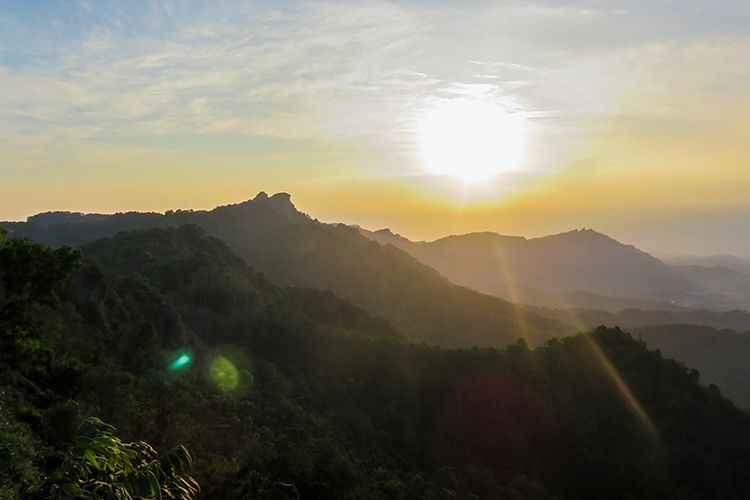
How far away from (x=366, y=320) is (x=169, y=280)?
99.9 feet

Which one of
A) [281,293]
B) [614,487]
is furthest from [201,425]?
[281,293]

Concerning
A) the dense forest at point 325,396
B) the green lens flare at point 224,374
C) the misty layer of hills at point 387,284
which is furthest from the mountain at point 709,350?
the green lens flare at point 224,374

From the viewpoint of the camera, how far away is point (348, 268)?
5276 inches

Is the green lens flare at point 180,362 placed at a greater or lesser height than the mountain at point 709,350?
greater

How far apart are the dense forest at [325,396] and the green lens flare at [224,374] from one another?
0.25 m

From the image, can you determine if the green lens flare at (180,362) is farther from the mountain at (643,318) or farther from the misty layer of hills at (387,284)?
the mountain at (643,318)

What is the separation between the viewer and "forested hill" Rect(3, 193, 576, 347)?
108 meters

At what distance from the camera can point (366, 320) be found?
85625 mm

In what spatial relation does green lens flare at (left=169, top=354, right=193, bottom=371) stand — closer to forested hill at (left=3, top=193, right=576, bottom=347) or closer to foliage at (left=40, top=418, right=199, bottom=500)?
foliage at (left=40, top=418, right=199, bottom=500)

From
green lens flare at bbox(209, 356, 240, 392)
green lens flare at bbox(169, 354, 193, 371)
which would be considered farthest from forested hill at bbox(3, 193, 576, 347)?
green lens flare at bbox(169, 354, 193, 371)

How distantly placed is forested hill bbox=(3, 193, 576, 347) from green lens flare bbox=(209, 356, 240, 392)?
47.1 metres

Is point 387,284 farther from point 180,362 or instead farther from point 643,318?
point 643,318

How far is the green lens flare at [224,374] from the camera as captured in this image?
147 ft

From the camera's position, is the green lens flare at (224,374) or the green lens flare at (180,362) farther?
the green lens flare at (224,374)
